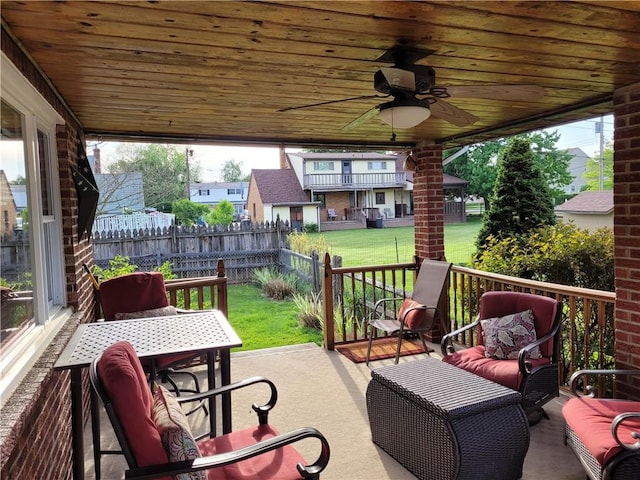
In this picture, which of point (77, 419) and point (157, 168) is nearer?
point (77, 419)

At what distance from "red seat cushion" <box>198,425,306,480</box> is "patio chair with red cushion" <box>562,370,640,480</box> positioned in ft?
4.72

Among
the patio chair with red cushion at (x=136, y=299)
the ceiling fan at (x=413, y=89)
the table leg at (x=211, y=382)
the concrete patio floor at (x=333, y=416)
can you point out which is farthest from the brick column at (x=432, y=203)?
the table leg at (x=211, y=382)

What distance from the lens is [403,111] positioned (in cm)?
251

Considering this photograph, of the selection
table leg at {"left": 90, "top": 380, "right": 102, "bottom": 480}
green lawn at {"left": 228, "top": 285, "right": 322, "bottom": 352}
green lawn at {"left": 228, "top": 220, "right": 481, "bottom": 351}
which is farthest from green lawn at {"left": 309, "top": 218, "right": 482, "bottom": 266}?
table leg at {"left": 90, "top": 380, "right": 102, "bottom": 480}

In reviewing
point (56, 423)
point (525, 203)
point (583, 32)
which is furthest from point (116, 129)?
point (525, 203)

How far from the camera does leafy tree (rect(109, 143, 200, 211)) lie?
69.3 feet

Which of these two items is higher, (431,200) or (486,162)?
(486,162)

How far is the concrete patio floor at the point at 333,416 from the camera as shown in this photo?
8.96ft

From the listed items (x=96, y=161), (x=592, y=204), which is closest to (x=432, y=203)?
(x=592, y=204)

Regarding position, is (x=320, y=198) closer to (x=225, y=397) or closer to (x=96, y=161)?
(x=96, y=161)

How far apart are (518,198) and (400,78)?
830 cm

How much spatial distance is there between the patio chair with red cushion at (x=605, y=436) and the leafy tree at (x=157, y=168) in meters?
20.6

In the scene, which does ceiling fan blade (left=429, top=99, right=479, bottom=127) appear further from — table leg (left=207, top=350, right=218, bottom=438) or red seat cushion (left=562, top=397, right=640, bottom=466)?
table leg (left=207, top=350, right=218, bottom=438)

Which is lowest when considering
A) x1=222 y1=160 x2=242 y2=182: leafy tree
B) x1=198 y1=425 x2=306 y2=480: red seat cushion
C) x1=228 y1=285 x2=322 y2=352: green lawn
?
x1=228 y1=285 x2=322 y2=352: green lawn
